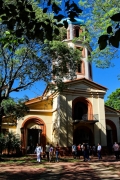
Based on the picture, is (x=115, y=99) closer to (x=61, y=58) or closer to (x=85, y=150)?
(x=85, y=150)

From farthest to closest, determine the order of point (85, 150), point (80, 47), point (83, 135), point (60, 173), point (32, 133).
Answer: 1. point (80, 47)
2. point (83, 135)
3. point (32, 133)
4. point (85, 150)
5. point (60, 173)

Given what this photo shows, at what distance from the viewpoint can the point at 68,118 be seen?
2283cm

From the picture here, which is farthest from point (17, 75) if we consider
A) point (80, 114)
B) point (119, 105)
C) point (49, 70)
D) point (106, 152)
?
point (119, 105)

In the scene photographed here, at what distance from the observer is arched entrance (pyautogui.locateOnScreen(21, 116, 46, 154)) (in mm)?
22891

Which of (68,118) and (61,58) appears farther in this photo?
(68,118)

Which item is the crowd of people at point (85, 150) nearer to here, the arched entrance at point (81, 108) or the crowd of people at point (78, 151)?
the crowd of people at point (78, 151)

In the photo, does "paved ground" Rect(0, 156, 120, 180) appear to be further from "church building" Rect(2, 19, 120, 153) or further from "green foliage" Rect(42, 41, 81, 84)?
"church building" Rect(2, 19, 120, 153)

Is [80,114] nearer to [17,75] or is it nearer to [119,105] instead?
[17,75]

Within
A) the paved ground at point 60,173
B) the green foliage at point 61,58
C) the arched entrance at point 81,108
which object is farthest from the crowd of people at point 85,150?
the green foliage at point 61,58

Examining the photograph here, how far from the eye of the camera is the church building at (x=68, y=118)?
22.6m

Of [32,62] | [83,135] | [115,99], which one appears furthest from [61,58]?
[115,99]

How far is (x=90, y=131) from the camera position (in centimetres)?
2370

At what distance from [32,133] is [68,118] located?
4.42 m

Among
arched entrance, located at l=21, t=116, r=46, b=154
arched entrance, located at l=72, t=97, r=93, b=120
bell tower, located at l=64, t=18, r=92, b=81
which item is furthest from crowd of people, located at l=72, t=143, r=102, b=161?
bell tower, located at l=64, t=18, r=92, b=81
